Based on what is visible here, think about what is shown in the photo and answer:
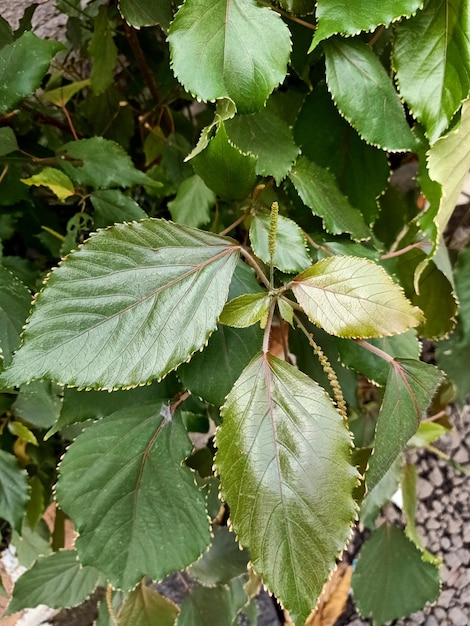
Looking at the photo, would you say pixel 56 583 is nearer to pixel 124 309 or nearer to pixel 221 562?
pixel 221 562

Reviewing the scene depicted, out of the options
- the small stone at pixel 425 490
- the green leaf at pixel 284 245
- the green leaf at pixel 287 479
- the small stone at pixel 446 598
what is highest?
the green leaf at pixel 284 245

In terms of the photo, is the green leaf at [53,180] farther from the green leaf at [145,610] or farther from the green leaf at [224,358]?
the green leaf at [145,610]

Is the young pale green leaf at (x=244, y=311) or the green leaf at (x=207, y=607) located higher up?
the young pale green leaf at (x=244, y=311)

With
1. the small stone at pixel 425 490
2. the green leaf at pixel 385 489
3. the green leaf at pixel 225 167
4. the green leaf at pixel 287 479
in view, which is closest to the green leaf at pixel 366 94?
the green leaf at pixel 225 167

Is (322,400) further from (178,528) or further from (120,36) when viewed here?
(120,36)

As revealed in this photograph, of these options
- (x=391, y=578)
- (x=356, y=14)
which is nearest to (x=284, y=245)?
(x=356, y=14)

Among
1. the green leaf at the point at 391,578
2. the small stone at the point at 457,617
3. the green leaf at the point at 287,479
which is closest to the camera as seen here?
the green leaf at the point at 287,479
